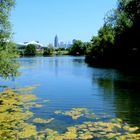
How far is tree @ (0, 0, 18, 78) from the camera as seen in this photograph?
27.3 m

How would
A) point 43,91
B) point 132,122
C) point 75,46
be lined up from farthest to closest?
point 75,46 → point 43,91 → point 132,122

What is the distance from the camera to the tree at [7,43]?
89.7 feet

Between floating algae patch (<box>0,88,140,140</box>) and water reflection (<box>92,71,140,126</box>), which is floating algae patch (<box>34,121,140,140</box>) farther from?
water reflection (<box>92,71,140,126</box>)

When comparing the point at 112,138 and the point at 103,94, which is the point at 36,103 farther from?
the point at 112,138

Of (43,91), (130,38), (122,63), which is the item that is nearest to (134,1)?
(130,38)

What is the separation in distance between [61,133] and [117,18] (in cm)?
6810

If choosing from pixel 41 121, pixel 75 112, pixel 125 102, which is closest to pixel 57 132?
pixel 41 121

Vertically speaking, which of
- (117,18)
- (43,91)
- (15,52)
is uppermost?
(117,18)

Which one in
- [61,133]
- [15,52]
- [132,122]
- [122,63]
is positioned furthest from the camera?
[122,63]

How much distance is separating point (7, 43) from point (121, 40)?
4530 centimetres

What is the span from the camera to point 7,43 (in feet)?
92.9

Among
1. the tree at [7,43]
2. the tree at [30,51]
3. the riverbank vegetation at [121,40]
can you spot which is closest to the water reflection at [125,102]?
the tree at [7,43]

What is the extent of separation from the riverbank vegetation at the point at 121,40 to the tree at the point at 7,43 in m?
40.6

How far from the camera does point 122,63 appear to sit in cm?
7388
